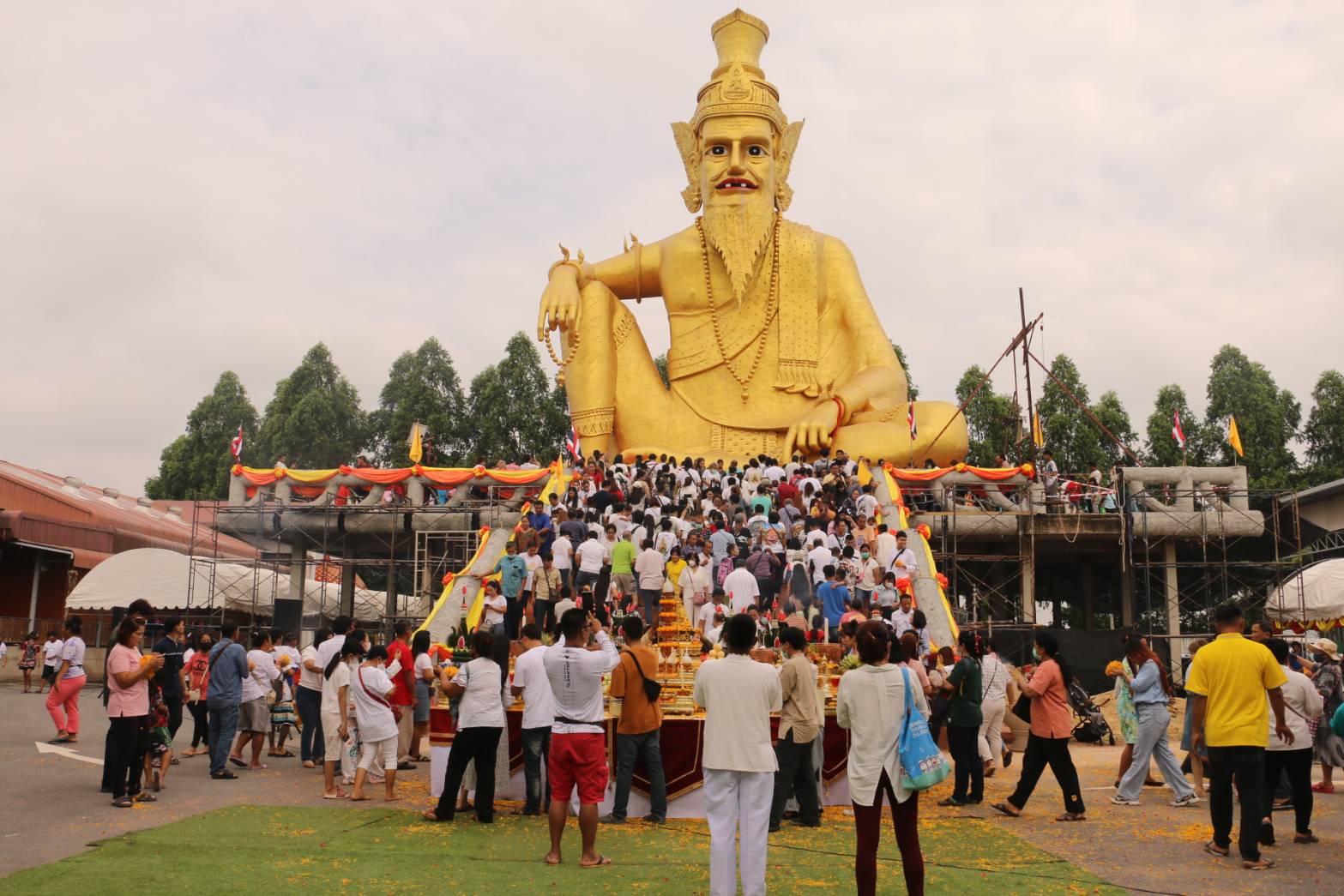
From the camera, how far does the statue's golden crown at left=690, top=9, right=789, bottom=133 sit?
890 inches

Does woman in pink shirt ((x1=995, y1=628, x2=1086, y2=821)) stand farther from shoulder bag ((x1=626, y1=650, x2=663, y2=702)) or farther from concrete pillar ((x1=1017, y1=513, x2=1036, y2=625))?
concrete pillar ((x1=1017, y1=513, x2=1036, y2=625))

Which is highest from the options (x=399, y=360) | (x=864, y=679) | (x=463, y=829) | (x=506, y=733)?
(x=399, y=360)

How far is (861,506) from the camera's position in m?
17.2

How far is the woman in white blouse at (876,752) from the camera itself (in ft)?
19.0

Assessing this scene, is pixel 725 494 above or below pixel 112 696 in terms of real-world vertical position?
above

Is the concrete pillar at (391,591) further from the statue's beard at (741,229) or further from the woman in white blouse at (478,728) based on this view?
the woman in white blouse at (478,728)

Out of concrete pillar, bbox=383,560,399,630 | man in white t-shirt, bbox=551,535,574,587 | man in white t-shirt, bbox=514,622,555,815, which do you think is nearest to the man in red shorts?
man in white t-shirt, bbox=514,622,555,815

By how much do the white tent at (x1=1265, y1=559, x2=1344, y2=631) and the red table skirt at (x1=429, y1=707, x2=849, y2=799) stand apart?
50.2 ft

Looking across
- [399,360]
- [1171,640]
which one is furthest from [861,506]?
[399,360]

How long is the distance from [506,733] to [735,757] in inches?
134

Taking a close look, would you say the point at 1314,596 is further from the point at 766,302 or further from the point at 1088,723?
the point at 766,302

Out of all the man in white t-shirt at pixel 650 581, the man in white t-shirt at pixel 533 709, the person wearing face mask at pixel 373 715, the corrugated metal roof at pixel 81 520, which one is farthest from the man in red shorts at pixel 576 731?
the corrugated metal roof at pixel 81 520

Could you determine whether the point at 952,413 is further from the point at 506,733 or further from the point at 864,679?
the point at 864,679

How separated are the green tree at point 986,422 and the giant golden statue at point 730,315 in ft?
50.5
